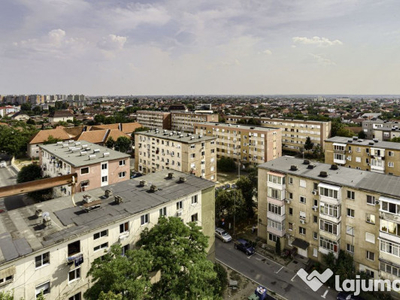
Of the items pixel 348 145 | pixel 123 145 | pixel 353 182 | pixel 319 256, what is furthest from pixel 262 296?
pixel 123 145

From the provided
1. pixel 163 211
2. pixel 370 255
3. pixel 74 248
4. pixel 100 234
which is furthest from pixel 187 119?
pixel 74 248

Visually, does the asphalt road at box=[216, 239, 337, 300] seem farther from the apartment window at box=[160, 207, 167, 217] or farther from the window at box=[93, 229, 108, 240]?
the window at box=[93, 229, 108, 240]

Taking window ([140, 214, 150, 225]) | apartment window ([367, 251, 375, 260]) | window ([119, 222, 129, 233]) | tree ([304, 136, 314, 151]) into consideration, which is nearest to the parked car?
apartment window ([367, 251, 375, 260])

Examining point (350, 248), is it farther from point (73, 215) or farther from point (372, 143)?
point (372, 143)

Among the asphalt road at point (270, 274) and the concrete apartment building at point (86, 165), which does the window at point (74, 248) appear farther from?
the concrete apartment building at point (86, 165)

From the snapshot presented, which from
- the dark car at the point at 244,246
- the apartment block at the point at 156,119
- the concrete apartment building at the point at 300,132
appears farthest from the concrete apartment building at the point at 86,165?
the apartment block at the point at 156,119
